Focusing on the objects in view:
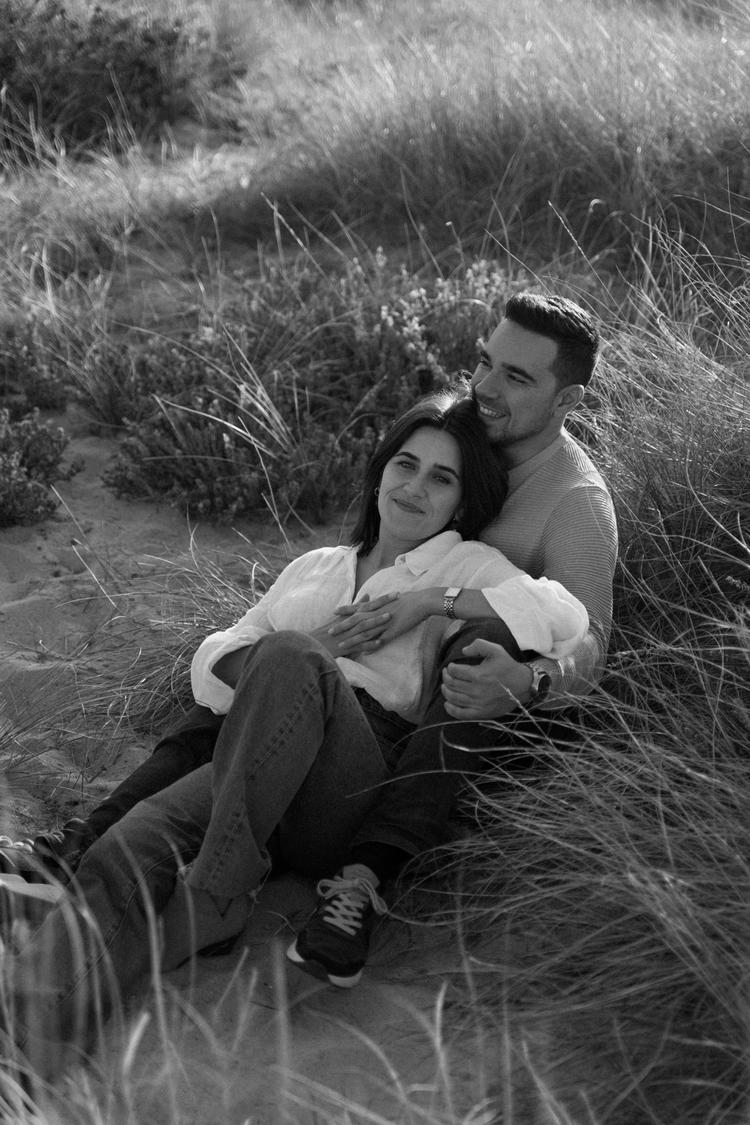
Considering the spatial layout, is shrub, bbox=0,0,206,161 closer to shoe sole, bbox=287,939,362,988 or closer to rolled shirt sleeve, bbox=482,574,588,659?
rolled shirt sleeve, bbox=482,574,588,659

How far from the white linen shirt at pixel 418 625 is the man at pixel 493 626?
7 centimetres

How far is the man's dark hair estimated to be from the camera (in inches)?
143

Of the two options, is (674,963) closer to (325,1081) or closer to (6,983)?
(325,1081)

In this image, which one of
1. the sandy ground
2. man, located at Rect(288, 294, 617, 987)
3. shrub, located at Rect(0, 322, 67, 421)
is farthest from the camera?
shrub, located at Rect(0, 322, 67, 421)

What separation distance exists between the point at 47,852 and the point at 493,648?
1141 millimetres

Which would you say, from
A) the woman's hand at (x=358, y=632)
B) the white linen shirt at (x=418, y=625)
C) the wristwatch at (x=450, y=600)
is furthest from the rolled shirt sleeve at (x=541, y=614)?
the woman's hand at (x=358, y=632)

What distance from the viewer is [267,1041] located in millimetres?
2865

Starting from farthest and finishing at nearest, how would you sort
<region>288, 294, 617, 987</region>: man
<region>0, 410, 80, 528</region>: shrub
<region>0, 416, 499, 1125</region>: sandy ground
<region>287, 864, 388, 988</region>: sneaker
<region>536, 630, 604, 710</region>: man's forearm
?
<region>0, 410, 80, 528</region>: shrub → <region>536, 630, 604, 710</region>: man's forearm → <region>288, 294, 617, 987</region>: man → <region>287, 864, 388, 988</region>: sneaker → <region>0, 416, 499, 1125</region>: sandy ground

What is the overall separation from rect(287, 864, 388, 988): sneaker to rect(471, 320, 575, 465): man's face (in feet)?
4.16

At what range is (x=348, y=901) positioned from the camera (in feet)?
9.84

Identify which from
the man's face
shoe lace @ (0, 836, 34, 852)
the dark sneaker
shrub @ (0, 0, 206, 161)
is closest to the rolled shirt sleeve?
the man's face

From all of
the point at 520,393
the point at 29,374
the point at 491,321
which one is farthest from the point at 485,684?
the point at 29,374

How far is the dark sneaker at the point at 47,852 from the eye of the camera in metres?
3.16

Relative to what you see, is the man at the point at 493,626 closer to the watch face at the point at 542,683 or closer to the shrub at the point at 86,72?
the watch face at the point at 542,683
